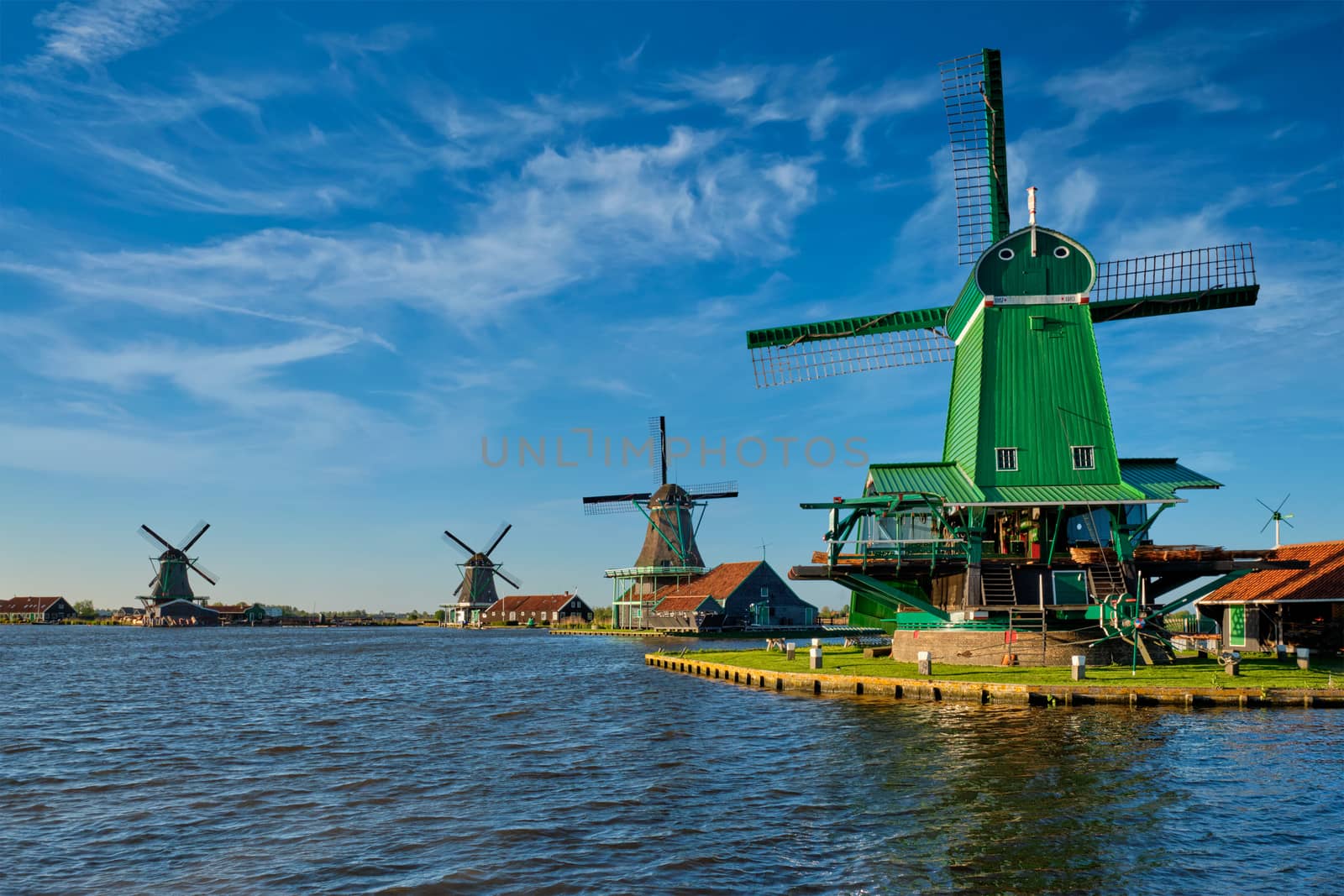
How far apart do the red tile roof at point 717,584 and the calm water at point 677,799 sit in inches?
2338

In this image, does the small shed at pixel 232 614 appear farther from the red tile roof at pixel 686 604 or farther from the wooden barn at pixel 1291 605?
the wooden barn at pixel 1291 605

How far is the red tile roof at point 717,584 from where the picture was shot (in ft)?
295

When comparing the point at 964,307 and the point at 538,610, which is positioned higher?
the point at 964,307

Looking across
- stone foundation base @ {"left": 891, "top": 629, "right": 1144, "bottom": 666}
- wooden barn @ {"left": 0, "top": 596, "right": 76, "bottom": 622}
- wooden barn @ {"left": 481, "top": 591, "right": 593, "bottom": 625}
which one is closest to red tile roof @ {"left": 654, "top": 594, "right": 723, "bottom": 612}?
wooden barn @ {"left": 481, "top": 591, "right": 593, "bottom": 625}

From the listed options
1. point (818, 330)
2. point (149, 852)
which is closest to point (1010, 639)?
point (818, 330)

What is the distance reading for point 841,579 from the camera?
3525 centimetres

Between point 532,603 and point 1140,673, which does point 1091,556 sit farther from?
point 532,603

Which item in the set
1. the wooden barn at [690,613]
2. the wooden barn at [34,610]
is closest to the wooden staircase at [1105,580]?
the wooden barn at [690,613]

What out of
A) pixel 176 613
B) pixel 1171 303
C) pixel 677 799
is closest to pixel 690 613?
pixel 1171 303

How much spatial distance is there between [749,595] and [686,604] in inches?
240

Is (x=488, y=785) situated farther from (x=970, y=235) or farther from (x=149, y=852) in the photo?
(x=970, y=235)

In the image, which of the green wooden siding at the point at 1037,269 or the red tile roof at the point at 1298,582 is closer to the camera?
the green wooden siding at the point at 1037,269

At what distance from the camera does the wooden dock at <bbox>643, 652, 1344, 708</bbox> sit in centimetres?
2497

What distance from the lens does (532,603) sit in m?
139
